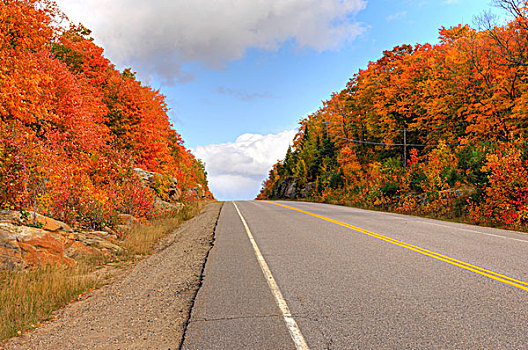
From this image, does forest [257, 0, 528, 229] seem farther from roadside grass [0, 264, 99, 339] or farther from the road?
roadside grass [0, 264, 99, 339]

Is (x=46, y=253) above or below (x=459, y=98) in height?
below

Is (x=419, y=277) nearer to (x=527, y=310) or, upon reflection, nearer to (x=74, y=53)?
(x=527, y=310)

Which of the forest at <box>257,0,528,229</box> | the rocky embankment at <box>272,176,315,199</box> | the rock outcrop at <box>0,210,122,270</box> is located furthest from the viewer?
the rocky embankment at <box>272,176,315,199</box>

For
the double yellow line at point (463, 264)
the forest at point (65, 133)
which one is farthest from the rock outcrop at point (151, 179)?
the double yellow line at point (463, 264)

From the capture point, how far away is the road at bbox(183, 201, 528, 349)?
326 cm

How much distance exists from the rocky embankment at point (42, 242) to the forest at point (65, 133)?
82 centimetres

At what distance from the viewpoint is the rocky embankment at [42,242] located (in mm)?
6656

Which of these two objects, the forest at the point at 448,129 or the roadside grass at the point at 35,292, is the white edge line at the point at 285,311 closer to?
the roadside grass at the point at 35,292

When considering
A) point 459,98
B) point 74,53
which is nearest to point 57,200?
point 74,53

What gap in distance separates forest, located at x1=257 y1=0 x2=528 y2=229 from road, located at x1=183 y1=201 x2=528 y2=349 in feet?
24.7

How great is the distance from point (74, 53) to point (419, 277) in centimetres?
2526

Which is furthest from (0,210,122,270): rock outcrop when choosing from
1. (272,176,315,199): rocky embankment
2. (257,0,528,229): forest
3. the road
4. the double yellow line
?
(272,176,315,199): rocky embankment

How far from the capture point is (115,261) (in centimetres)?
804

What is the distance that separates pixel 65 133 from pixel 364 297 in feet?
44.7
